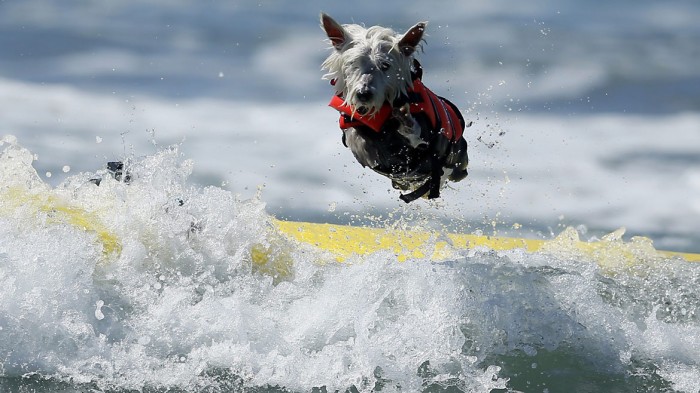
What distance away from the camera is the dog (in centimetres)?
491

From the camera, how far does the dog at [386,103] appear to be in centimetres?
491

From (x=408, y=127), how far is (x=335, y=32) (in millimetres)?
680

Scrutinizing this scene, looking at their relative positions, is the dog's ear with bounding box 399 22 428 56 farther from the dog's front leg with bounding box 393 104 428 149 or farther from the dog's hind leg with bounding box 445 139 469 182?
the dog's hind leg with bounding box 445 139 469 182

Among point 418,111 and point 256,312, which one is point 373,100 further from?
point 256,312

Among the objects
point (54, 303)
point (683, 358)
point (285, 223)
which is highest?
point (285, 223)

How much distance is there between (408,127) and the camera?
5.13 meters

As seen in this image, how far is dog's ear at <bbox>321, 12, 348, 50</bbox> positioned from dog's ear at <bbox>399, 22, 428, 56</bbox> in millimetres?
336

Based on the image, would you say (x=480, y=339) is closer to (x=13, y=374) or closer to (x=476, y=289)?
(x=476, y=289)

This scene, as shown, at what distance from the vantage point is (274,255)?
593 cm

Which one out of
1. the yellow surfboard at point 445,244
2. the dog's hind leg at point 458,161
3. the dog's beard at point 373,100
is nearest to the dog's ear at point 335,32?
the dog's beard at point 373,100

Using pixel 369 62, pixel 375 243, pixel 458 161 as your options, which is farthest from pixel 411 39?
pixel 375 243

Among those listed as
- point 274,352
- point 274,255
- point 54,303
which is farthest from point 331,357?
point 274,255

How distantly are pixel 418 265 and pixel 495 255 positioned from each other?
2.32 feet

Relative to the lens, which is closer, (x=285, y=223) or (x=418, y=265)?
(x=418, y=265)
